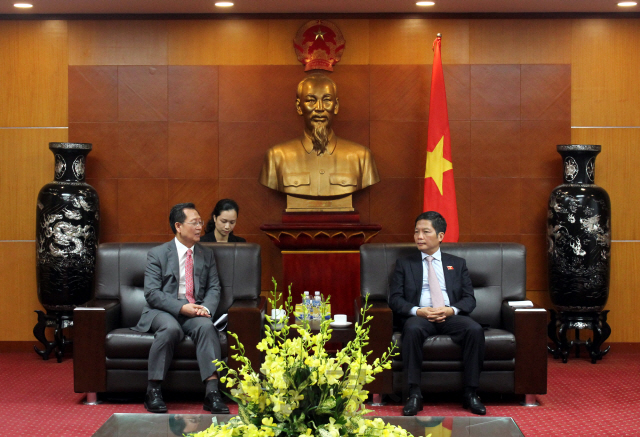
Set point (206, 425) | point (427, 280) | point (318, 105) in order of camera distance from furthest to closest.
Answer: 1. point (318, 105)
2. point (427, 280)
3. point (206, 425)

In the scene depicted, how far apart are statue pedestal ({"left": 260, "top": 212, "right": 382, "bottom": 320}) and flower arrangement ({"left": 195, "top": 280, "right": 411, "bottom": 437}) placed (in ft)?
12.2

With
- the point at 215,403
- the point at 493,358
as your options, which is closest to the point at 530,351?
the point at 493,358

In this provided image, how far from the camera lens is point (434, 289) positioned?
15.0 ft

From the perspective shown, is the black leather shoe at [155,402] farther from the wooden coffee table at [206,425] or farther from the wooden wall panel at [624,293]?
the wooden wall panel at [624,293]

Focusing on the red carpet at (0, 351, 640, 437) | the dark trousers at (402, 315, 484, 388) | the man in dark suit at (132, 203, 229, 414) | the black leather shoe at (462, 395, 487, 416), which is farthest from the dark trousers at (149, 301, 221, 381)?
the black leather shoe at (462, 395, 487, 416)

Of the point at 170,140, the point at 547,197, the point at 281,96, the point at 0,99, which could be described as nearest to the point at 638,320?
the point at 547,197

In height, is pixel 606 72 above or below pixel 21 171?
above

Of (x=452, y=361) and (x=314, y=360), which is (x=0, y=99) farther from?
(x=314, y=360)

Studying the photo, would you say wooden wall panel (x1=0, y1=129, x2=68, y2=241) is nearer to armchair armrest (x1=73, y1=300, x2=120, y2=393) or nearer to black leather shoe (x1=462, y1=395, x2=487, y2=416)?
armchair armrest (x1=73, y1=300, x2=120, y2=393)

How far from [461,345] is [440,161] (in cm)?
203

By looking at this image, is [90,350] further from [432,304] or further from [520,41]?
[520,41]

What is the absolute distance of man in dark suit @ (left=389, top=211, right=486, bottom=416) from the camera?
424cm

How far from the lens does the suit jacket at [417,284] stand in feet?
→ 14.9

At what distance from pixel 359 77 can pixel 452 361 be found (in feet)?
9.28
